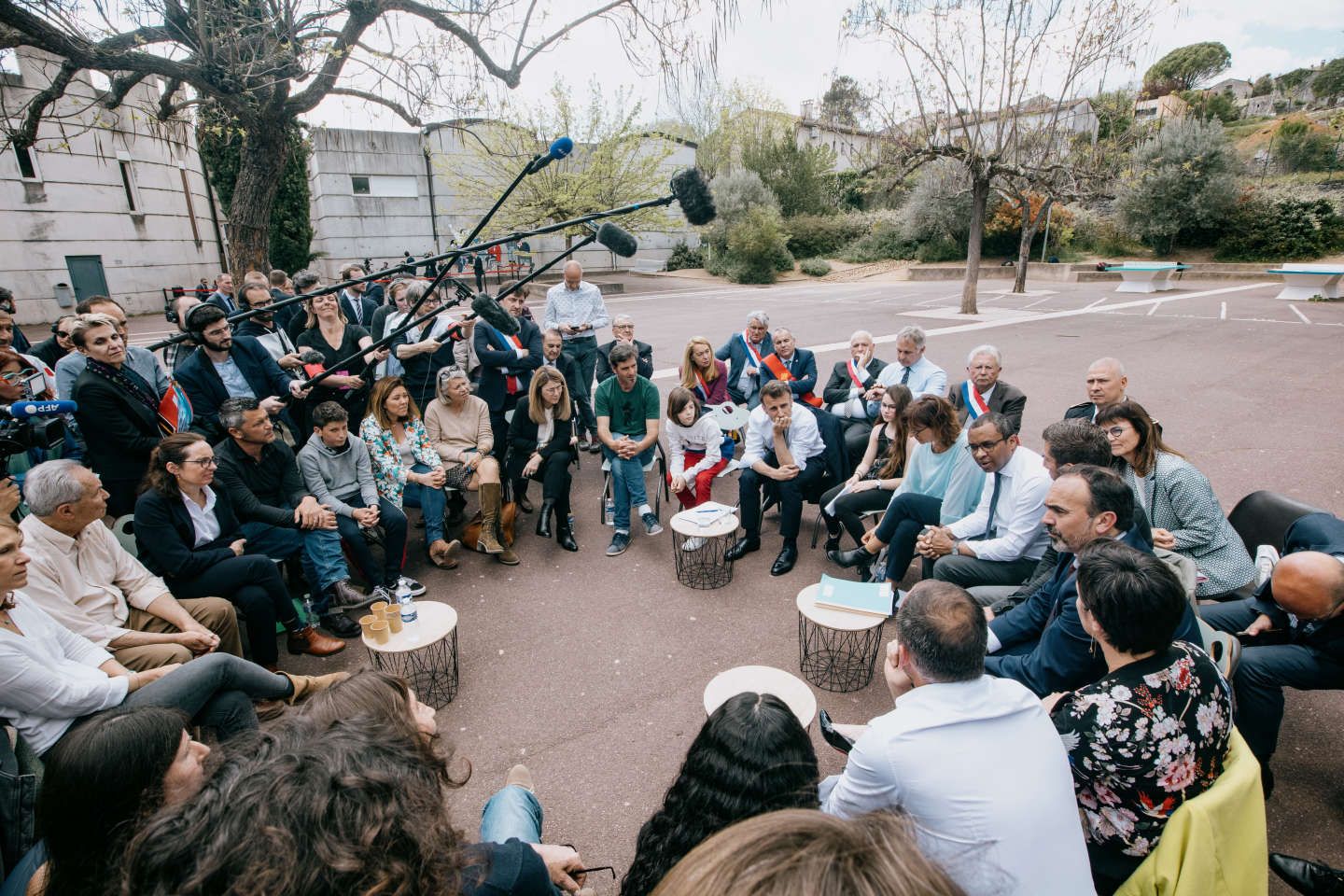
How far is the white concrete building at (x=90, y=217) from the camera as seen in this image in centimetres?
1641

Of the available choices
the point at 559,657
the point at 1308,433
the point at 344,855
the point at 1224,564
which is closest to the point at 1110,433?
the point at 1224,564

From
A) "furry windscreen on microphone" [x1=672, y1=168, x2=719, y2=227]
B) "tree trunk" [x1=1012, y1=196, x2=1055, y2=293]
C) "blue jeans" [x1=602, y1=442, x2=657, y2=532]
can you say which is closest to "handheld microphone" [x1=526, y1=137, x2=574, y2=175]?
"furry windscreen on microphone" [x1=672, y1=168, x2=719, y2=227]

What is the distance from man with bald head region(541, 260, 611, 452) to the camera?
25.0 ft

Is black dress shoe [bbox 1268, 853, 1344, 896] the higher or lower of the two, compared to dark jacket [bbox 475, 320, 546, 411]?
lower

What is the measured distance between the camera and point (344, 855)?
1118 millimetres

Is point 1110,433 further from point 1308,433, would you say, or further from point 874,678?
point 1308,433

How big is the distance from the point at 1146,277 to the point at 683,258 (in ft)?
64.9

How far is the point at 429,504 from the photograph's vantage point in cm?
532

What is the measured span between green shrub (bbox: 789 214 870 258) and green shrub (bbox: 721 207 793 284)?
307cm

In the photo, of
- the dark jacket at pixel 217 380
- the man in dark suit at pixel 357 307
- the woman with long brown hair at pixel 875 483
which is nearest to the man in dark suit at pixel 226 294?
the man in dark suit at pixel 357 307

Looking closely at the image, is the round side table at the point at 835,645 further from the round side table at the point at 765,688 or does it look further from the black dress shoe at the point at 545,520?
the black dress shoe at the point at 545,520

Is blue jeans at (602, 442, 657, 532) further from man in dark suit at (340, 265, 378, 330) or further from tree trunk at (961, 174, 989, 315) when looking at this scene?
tree trunk at (961, 174, 989, 315)

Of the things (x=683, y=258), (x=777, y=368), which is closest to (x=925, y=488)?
(x=777, y=368)

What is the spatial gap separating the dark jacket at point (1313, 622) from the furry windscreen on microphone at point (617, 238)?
318 cm
